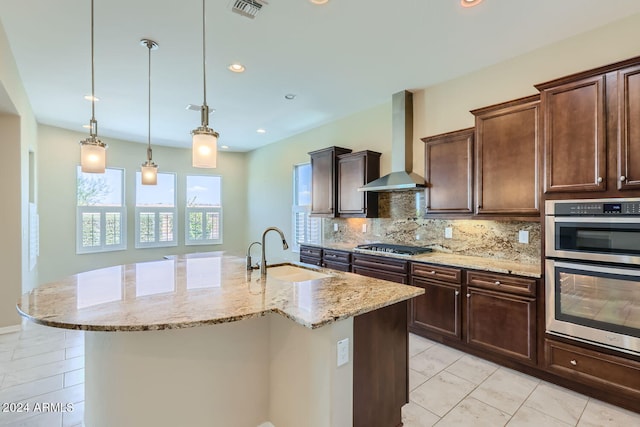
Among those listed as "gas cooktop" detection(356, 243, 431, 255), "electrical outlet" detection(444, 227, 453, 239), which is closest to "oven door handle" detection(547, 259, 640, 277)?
"electrical outlet" detection(444, 227, 453, 239)

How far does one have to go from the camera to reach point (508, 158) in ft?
9.30

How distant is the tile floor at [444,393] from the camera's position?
2.07 metres

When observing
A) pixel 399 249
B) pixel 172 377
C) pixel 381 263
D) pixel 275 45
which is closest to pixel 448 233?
pixel 399 249

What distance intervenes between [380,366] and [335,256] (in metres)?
2.60

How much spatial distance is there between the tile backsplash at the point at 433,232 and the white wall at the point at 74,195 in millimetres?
2706

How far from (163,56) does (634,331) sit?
14.7 ft

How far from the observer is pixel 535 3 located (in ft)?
7.38

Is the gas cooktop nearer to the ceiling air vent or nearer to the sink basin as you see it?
the sink basin

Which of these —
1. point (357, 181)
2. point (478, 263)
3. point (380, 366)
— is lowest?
point (380, 366)

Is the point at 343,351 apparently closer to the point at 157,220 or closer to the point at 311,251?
the point at 311,251

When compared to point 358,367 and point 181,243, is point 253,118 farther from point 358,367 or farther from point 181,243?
point 358,367

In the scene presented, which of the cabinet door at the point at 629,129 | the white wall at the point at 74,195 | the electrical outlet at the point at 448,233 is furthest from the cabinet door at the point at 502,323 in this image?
the white wall at the point at 74,195

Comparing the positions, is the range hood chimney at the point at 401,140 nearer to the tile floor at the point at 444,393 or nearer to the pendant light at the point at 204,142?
the tile floor at the point at 444,393

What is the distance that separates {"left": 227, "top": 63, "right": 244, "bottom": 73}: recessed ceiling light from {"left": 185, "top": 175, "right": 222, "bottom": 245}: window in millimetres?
4181
